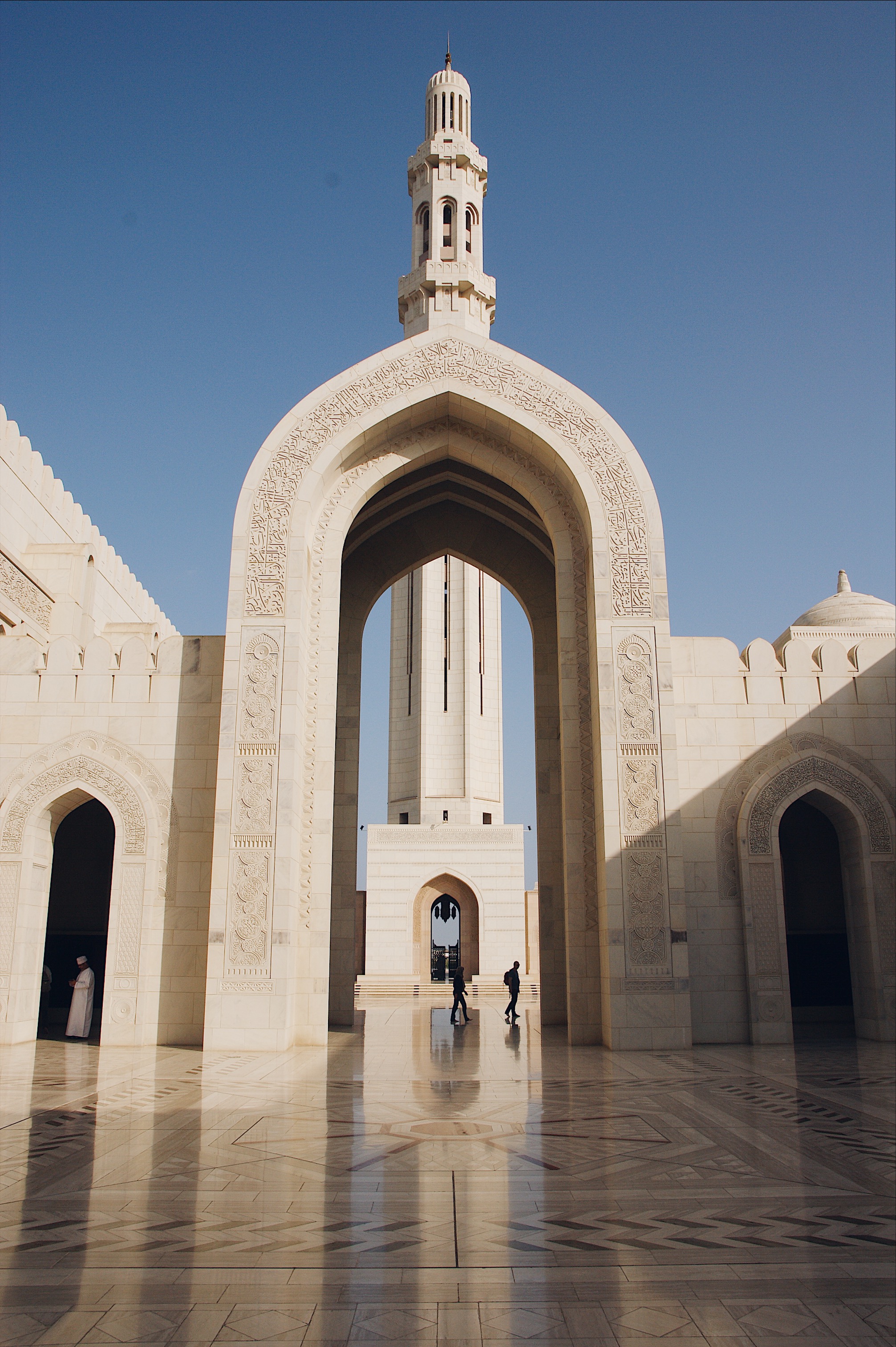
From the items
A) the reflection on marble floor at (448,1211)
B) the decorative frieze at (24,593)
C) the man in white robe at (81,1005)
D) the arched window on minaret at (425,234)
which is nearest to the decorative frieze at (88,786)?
the man in white robe at (81,1005)

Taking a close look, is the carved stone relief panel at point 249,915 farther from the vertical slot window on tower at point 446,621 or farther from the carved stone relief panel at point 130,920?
the vertical slot window on tower at point 446,621

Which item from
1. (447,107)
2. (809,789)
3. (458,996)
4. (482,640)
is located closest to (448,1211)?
(809,789)

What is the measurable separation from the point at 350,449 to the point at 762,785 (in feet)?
23.4

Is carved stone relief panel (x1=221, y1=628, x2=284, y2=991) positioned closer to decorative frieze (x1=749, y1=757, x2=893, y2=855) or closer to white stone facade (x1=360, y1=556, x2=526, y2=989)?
decorative frieze (x1=749, y1=757, x2=893, y2=855)

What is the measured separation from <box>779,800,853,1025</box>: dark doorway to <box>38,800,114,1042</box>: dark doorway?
1078cm

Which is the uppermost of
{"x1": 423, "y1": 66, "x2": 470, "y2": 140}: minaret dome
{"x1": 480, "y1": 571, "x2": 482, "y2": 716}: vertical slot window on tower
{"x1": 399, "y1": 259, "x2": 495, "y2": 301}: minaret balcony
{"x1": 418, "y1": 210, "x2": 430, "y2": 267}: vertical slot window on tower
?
{"x1": 423, "y1": 66, "x2": 470, "y2": 140}: minaret dome

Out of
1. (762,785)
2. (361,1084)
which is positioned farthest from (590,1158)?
(762,785)

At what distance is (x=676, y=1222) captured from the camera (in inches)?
175

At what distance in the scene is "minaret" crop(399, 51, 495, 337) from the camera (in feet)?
54.3

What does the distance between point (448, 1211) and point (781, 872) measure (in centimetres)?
945

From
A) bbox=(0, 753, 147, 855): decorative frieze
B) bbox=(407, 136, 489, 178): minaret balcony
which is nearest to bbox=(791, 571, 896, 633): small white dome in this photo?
bbox=(407, 136, 489, 178): minaret balcony

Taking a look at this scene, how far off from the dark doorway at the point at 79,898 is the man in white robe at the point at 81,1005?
2.94 meters

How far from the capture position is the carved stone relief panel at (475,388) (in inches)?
510

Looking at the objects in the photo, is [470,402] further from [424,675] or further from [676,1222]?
[424,675]
